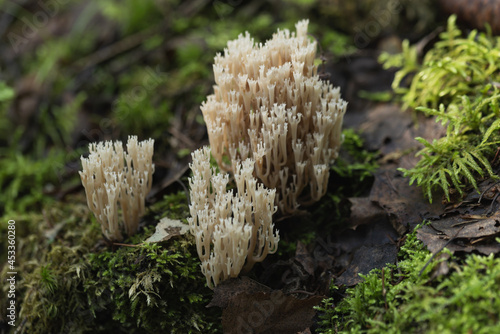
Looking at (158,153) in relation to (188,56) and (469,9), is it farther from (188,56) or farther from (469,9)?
(469,9)

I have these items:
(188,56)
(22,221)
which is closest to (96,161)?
(22,221)

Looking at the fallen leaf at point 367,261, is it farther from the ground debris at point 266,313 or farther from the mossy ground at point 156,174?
the ground debris at point 266,313

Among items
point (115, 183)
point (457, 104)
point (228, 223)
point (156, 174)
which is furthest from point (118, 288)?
point (457, 104)

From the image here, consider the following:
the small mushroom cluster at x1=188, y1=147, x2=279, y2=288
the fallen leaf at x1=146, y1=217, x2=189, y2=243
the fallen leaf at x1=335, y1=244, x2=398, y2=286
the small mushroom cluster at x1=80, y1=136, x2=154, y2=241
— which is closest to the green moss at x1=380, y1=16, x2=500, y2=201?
the fallen leaf at x1=335, y1=244, x2=398, y2=286

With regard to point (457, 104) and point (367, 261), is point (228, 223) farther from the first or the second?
point (457, 104)

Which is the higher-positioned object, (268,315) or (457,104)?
(457,104)

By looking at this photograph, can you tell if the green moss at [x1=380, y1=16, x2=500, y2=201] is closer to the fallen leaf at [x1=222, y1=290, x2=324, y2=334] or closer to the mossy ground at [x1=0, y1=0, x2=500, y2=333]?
the mossy ground at [x1=0, y1=0, x2=500, y2=333]
